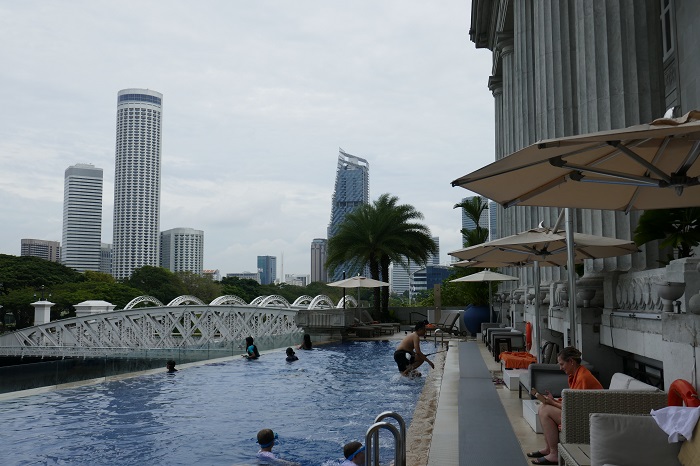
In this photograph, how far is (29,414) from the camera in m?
10.2

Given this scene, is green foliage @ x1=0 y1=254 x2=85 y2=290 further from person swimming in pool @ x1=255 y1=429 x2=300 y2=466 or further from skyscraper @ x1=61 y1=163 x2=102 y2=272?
skyscraper @ x1=61 y1=163 x2=102 y2=272

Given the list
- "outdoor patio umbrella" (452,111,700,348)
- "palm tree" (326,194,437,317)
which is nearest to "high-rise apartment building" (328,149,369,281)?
"palm tree" (326,194,437,317)

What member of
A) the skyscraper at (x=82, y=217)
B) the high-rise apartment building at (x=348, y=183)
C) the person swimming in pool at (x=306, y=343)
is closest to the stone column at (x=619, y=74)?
the person swimming in pool at (x=306, y=343)

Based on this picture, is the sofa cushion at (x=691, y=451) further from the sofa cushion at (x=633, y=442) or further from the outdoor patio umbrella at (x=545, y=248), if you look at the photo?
the outdoor patio umbrella at (x=545, y=248)

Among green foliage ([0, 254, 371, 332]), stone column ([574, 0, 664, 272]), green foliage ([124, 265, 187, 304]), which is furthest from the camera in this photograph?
green foliage ([124, 265, 187, 304])

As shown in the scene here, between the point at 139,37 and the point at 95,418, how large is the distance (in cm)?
1522

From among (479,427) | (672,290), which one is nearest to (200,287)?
(479,427)

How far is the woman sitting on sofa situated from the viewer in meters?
5.36

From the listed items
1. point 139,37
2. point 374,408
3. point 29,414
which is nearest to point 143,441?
point 29,414

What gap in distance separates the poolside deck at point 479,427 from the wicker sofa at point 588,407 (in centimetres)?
77

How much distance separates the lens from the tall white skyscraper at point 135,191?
16438cm

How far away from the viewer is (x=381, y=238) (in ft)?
110

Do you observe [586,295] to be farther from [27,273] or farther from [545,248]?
[27,273]

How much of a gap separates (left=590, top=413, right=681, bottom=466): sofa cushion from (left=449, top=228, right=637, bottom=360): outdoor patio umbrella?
2992 mm
